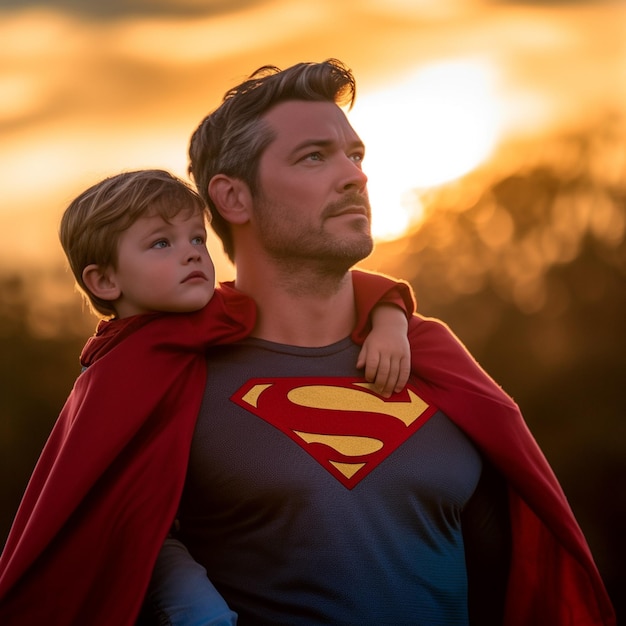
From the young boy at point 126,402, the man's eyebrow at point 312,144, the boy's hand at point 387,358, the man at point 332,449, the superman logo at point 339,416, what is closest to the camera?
the young boy at point 126,402

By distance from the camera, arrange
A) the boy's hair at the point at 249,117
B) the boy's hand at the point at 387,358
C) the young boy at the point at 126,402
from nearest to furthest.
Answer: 1. the young boy at the point at 126,402
2. the boy's hand at the point at 387,358
3. the boy's hair at the point at 249,117

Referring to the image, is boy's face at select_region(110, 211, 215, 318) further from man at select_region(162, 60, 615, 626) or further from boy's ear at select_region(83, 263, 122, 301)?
man at select_region(162, 60, 615, 626)

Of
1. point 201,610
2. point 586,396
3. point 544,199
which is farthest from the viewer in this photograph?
point 544,199

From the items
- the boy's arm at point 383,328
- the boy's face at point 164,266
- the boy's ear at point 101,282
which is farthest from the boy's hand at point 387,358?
the boy's ear at point 101,282

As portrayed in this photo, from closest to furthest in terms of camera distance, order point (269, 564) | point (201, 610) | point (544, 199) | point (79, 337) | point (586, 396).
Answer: point (201, 610)
point (269, 564)
point (586, 396)
point (544, 199)
point (79, 337)

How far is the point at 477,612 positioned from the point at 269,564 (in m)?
0.98

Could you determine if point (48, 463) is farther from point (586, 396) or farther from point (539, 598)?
point (586, 396)

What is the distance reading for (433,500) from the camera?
3.40 metres

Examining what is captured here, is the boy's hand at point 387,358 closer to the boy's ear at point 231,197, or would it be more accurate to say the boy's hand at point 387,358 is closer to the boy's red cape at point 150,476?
the boy's red cape at point 150,476

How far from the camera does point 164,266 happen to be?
3.35 metres

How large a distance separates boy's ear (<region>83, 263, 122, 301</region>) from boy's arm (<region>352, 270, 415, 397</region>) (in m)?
0.89

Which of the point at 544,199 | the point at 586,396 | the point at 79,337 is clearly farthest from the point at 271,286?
the point at 79,337

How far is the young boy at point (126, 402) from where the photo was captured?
10.1ft

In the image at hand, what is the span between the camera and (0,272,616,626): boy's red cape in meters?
3.10
